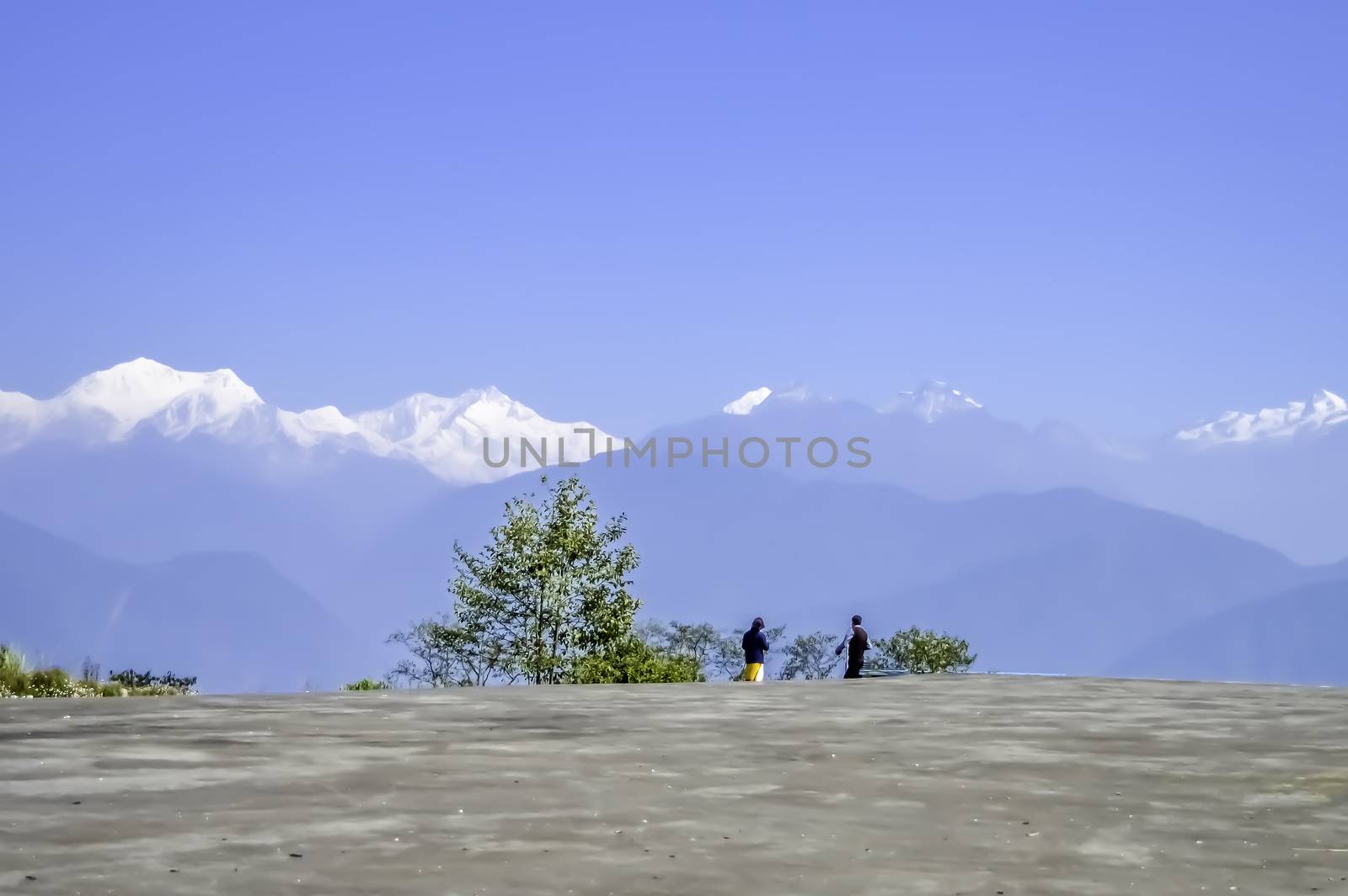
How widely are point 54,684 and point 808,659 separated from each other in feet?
369

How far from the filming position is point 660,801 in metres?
11.0

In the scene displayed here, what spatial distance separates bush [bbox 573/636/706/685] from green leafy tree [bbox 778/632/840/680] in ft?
241

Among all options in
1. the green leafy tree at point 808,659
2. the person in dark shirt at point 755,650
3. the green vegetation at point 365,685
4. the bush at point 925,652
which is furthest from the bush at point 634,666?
the green leafy tree at point 808,659

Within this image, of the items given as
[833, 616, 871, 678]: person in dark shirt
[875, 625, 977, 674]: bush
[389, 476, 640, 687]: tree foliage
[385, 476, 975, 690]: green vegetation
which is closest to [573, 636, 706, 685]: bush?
[385, 476, 975, 690]: green vegetation

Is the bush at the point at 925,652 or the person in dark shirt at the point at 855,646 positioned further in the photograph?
the bush at the point at 925,652

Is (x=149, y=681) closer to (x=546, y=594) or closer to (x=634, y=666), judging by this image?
(x=634, y=666)

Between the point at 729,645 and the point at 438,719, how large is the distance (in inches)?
5083

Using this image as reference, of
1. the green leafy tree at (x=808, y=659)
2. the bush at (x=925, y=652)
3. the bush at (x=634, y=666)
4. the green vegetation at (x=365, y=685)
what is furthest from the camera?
the green leafy tree at (x=808, y=659)

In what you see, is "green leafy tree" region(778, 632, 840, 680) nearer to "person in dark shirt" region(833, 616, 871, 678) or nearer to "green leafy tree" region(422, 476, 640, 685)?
"green leafy tree" region(422, 476, 640, 685)

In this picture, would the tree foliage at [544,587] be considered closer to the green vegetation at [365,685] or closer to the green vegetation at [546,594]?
the green vegetation at [546,594]

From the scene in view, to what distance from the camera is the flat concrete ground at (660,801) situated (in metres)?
8.34

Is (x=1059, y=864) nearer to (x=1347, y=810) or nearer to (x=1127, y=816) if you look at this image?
(x=1127, y=816)

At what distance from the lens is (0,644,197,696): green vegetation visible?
3156 centimetres

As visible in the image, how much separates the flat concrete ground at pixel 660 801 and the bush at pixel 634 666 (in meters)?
33.2
